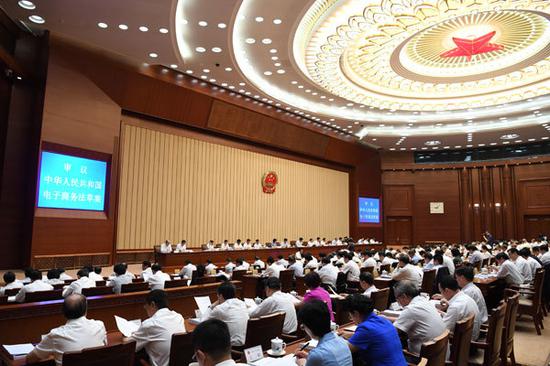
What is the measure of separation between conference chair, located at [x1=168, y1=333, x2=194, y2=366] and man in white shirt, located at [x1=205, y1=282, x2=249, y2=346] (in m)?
0.64

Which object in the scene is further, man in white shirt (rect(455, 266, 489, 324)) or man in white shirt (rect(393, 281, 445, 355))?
man in white shirt (rect(455, 266, 489, 324))

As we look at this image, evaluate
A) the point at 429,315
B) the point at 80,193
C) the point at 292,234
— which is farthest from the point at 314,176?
the point at 429,315

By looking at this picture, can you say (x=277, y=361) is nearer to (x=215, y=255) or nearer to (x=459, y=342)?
(x=459, y=342)

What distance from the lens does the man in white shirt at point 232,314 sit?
326 cm

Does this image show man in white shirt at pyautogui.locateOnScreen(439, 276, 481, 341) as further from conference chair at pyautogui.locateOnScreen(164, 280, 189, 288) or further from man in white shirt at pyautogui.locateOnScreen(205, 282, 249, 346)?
conference chair at pyautogui.locateOnScreen(164, 280, 189, 288)

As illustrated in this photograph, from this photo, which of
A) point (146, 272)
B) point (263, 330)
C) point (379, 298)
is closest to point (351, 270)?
point (379, 298)

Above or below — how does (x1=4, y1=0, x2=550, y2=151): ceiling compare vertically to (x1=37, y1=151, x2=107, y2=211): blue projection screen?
above

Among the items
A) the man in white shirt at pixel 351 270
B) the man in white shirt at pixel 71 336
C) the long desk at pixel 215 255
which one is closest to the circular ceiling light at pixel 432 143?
the long desk at pixel 215 255

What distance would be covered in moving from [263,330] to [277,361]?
636 millimetres

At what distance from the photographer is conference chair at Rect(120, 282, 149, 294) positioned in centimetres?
508

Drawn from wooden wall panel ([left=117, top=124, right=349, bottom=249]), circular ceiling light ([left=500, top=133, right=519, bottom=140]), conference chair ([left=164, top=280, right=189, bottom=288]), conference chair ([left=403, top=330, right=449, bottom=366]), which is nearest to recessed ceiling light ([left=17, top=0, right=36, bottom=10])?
wooden wall panel ([left=117, top=124, right=349, bottom=249])

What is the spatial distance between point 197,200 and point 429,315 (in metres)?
10.7

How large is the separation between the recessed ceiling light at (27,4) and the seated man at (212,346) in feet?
27.1

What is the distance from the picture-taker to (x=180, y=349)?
2.57m
